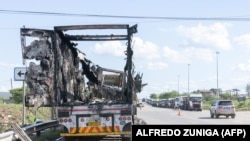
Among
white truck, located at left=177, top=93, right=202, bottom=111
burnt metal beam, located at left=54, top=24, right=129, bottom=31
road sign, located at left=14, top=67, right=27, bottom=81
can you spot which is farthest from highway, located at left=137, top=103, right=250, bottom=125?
white truck, located at left=177, top=93, right=202, bottom=111

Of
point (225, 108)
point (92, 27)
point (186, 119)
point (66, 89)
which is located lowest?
point (186, 119)

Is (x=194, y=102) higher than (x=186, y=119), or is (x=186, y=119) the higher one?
(x=186, y=119)

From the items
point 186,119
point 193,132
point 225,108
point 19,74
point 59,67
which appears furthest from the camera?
point 225,108

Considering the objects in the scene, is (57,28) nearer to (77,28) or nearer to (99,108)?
(77,28)

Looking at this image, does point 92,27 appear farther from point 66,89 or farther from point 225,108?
point 225,108

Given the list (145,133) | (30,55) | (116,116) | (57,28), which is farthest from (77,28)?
(145,133)

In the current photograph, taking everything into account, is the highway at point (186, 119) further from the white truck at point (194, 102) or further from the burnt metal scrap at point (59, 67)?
the white truck at point (194, 102)

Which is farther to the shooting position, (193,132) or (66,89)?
(66,89)

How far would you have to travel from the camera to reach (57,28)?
14523 mm

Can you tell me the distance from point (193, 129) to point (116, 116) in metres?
10.2

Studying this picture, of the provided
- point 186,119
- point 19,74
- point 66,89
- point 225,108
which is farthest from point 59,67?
point 225,108

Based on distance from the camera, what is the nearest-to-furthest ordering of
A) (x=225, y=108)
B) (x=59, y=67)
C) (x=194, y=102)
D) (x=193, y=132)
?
(x=193, y=132) → (x=59, y=67) → (x=225, y=108) → (x=194, y=102)

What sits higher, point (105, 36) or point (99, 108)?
point (105, 36)

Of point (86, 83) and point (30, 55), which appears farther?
point (86, 83)
